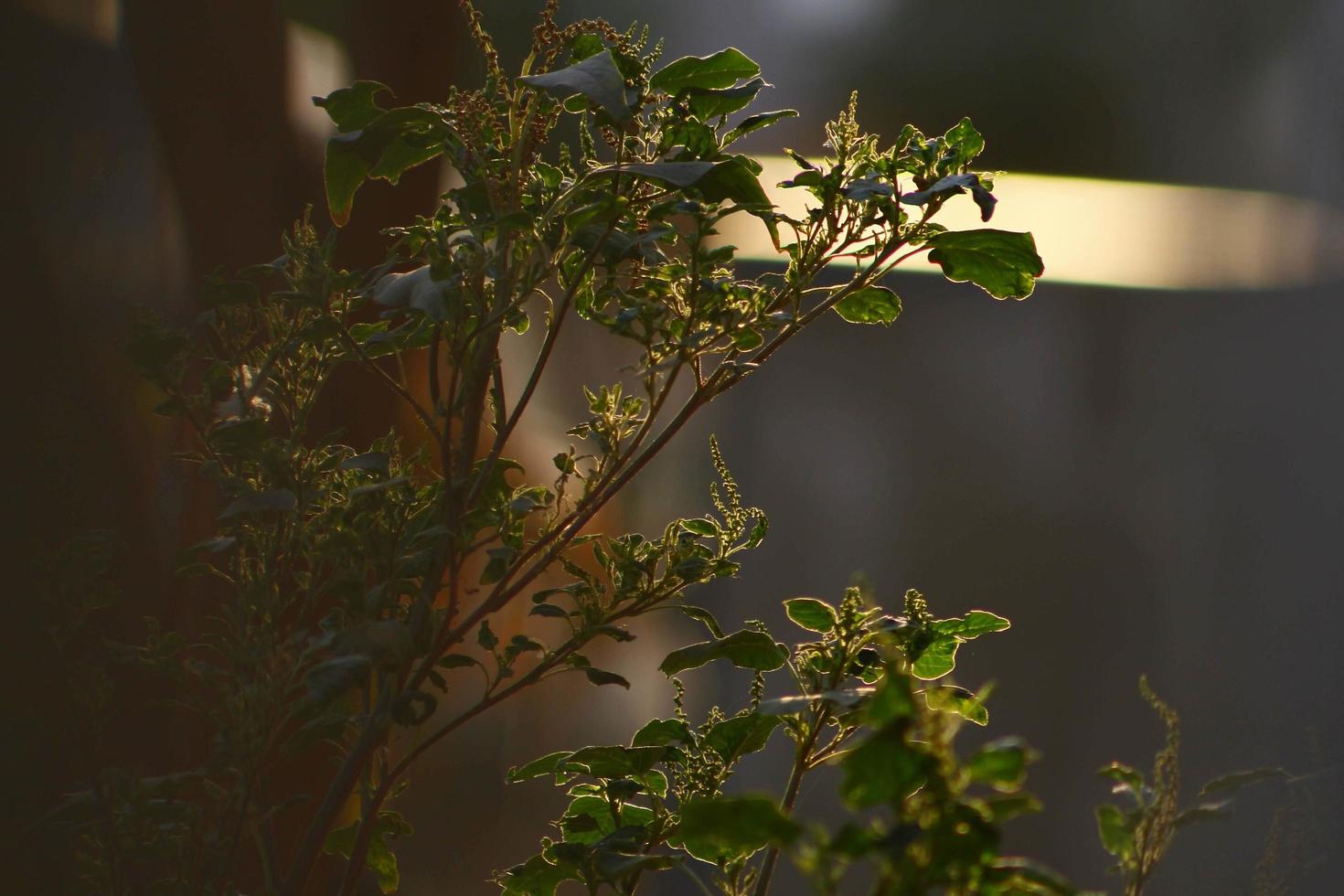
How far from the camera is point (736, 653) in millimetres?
663

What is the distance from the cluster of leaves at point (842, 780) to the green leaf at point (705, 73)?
0.32m

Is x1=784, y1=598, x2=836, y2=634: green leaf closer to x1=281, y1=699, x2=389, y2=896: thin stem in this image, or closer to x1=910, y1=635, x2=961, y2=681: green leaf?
A: x1=910, y1=635, x2=961, y2=681: green leaf

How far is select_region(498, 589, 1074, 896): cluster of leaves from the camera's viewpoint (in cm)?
33

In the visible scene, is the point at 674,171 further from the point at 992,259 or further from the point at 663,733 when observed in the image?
the point at 663,733

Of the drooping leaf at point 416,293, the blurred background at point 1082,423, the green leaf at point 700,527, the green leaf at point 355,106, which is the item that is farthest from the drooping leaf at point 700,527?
the blurred background at point 1082,423

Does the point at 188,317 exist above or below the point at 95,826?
above

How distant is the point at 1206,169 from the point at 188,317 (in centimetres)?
158

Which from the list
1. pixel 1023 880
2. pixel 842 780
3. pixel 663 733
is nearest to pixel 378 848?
pixel 663 733

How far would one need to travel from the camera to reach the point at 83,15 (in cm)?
96

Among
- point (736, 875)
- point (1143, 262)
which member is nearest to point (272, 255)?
point (736, 875)

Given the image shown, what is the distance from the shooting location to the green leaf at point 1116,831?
713 mm

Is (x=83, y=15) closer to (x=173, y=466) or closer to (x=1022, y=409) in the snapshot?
(x=173, y=466)

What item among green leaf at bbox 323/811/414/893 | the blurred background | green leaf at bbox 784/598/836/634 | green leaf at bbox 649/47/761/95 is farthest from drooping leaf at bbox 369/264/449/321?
the blurred background

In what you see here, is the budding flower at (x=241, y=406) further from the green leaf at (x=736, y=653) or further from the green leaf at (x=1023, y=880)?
the green leaf at (x=1023, y=880)
